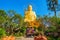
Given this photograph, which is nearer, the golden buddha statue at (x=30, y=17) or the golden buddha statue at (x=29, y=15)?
the golden buddha statue at (x=30, y=17)

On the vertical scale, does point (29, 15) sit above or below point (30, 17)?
above

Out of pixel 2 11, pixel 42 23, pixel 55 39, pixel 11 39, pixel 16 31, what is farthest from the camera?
pixel 2 11

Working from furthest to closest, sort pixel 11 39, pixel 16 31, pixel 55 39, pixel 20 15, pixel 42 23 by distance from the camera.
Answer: pixel 20 15, pixel 42 23, pixel 16 31, pixel 55 39, pixel 11 39

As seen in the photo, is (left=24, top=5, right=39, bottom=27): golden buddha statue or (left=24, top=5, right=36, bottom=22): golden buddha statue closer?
(left=24, top=5, right=39, bottom=27): golden buddha statue

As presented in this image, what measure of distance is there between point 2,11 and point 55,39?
14.6 m

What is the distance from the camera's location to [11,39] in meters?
6.90

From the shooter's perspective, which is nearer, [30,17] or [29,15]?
[30,17]

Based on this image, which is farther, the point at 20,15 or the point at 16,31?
the point at 20,15

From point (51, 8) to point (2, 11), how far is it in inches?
215

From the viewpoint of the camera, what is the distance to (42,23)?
74.2 feet

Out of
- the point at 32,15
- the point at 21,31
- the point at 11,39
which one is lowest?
the point at 11,39

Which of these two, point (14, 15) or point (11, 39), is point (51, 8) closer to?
point (14, 15)

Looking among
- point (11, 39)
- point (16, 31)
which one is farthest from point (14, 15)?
point (11, 39)

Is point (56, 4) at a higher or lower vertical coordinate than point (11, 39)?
higher
